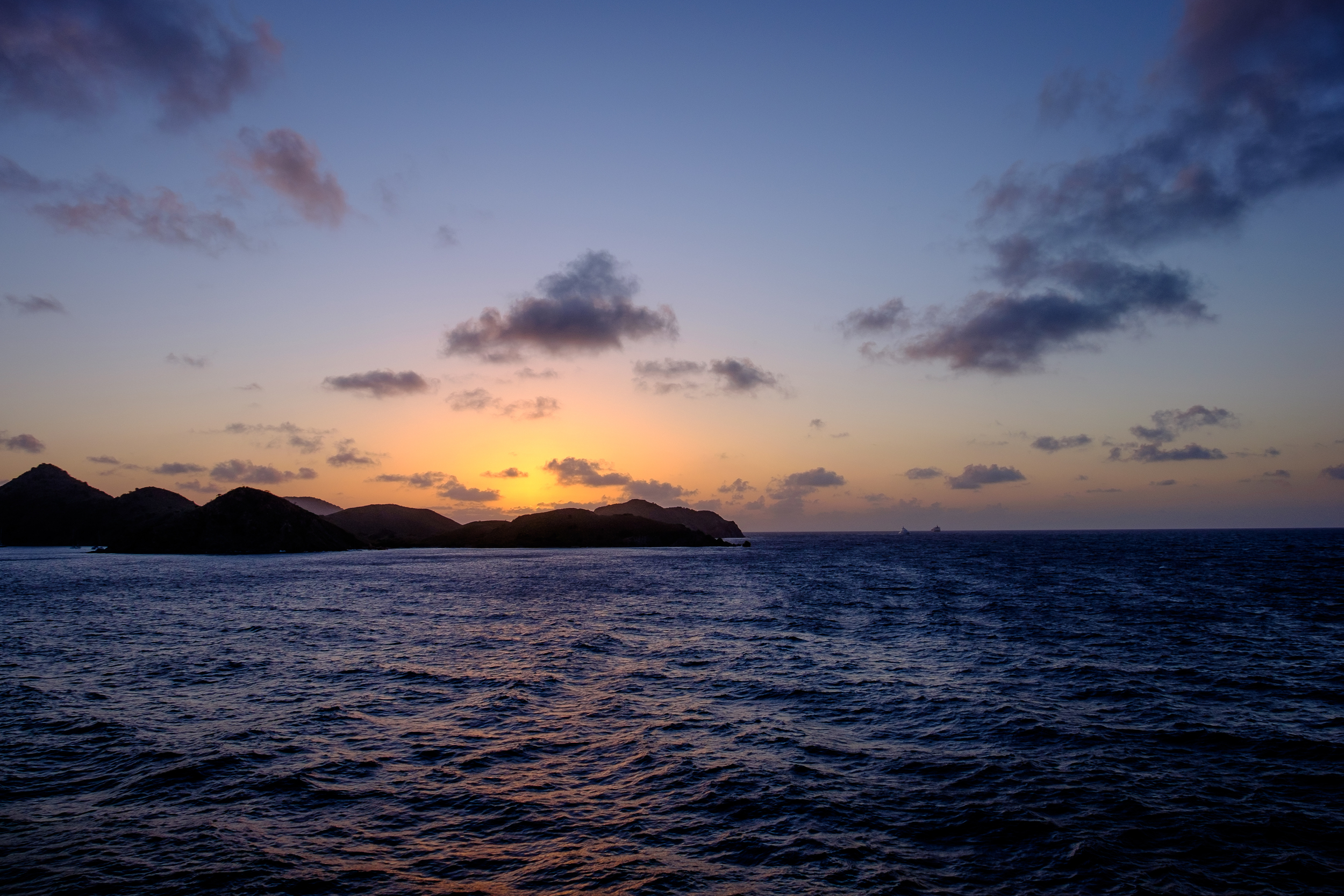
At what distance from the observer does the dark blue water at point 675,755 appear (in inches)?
592

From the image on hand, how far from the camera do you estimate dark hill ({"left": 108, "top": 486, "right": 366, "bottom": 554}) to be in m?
180

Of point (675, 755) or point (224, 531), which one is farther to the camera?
point (224, 531)

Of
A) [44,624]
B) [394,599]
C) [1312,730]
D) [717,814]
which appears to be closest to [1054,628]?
[1312,730]

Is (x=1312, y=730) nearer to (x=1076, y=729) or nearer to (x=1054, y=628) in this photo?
(x=1076, y=729)

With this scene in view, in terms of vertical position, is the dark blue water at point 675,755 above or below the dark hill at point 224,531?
below

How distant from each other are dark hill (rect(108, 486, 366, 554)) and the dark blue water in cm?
14806

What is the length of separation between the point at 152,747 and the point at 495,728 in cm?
1142

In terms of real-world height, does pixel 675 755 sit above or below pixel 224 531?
below

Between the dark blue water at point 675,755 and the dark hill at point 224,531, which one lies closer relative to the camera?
the dark blue water at point 675,755

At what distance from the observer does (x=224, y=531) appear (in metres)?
180

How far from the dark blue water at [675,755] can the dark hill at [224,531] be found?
14806 cm

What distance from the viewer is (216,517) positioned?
181750mm

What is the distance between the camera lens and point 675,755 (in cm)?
2262

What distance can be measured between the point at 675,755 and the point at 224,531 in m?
199
